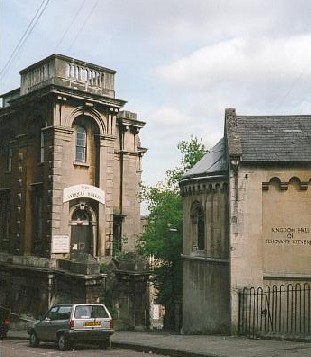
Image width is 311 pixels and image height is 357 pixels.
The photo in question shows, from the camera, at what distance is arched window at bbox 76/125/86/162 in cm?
2778

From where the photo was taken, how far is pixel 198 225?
2164cm

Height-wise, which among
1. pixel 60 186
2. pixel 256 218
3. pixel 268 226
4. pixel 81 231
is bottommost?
pixel 81 231

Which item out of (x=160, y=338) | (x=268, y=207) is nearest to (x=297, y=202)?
(x=268, y=207)

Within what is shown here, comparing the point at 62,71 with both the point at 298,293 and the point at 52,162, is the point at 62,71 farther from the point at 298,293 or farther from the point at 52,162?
the point at 298,293

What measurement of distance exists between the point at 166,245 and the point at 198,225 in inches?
317

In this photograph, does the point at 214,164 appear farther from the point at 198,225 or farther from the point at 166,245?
the point at 166,245

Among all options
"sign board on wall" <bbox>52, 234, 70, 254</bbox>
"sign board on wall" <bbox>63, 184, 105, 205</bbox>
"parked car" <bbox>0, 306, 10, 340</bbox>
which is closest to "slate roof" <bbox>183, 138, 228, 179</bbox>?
"sign board on wall" <bbox>63, 184, 105, 205</bbox>

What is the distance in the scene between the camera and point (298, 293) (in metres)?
18.0

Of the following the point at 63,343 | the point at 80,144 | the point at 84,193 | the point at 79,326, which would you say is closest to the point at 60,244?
the point at 84,193

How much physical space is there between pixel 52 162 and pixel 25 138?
3.86 meters

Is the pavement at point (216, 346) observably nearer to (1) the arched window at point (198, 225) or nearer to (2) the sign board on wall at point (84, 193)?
(1) the arched window at point (198, 225)

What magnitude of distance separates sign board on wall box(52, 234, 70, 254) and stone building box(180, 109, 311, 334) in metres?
9.06

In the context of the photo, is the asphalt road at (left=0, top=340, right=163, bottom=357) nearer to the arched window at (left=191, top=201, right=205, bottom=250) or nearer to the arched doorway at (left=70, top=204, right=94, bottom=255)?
the arched window at (left=191, top=201, right=205, bottom=250)

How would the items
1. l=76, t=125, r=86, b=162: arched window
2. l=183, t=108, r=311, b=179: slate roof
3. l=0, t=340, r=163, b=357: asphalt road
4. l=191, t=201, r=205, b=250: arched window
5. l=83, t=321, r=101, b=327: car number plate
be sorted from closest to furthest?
1. l=0, t=340, r=163, b=357: asphalt road
2. l=83, t=321, r=101, b=327: car number plate
3. l=183, t=108, r=311, b=179: slate roof
4. l=191, t=201, r=205, b=250: arched window
5. l=76, t=125, r=86, b=162: arched window
